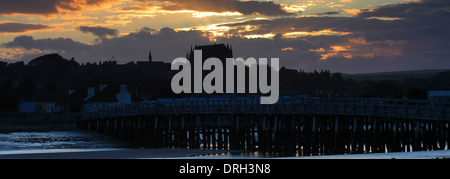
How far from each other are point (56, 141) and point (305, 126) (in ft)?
90.1

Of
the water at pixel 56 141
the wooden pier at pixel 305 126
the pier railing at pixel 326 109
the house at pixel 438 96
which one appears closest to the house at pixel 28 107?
the water at pixel 56 141

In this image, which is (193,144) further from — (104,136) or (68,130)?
(68,130)

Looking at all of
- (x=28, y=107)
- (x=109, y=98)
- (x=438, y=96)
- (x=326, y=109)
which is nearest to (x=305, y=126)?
(x=326, y=109)

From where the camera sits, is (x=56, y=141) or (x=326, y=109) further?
(x=56, y=141)

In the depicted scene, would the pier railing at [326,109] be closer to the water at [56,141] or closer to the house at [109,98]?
the water at [56,141]

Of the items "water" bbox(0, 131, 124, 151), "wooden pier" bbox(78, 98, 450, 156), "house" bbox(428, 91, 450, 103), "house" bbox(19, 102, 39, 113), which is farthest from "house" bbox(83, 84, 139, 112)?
"house" bbox(428, 91, 450, 103)

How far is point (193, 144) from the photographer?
197 ft

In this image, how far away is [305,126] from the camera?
169 ft

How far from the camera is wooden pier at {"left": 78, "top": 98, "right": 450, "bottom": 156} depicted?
41.3m

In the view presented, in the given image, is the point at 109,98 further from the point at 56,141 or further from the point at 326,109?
the point at 326,109

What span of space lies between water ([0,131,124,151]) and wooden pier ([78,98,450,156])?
3432 millimetres

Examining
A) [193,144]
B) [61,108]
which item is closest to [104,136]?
[193,144]
